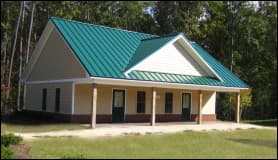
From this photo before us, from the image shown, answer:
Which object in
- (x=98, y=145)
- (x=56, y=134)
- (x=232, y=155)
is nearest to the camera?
(x=232, y=155)

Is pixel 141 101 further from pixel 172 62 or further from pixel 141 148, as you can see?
pixel 141 148

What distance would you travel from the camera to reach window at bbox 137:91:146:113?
1117 inches

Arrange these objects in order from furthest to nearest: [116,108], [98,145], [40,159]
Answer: [116,108], [98,145], [40,159]

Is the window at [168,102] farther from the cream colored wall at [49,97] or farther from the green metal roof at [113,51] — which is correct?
the cream colored wall at [49,97]

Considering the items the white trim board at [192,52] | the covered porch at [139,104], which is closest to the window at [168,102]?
the covered porch at [139,104]

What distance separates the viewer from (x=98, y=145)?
614 inches

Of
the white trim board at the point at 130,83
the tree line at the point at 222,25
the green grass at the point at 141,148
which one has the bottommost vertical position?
the green grass at the point at 141,148

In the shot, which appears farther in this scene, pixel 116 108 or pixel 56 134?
pixel 116 108

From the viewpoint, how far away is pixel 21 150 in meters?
13.5

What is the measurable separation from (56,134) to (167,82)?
868 cm

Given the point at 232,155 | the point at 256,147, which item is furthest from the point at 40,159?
the point at 256,147

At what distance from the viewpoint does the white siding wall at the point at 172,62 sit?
85.6 ft

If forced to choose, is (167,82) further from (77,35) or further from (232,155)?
(232,155)

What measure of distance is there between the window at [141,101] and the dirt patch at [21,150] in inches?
557
